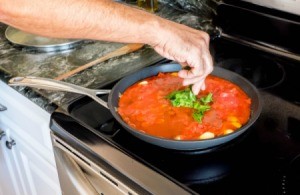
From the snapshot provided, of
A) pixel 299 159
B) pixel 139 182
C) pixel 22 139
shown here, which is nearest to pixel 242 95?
pixel 299 159

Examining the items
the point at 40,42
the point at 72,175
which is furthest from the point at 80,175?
the point at 40,42

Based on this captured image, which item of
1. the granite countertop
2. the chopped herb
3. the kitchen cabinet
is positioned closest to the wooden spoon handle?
the granite countertop

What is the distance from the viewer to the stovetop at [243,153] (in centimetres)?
79

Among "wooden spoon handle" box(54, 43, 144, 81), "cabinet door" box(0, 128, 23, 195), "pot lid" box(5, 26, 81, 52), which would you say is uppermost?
"pot lid" box(5, 26, 81, 52)

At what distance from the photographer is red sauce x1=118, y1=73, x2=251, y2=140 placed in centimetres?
91

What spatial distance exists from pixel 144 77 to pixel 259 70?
32 cm

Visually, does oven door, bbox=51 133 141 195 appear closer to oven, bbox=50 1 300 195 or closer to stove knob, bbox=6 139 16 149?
oven, bbox=50 1 300 195

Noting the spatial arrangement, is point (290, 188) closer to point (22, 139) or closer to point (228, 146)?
point (228, 146)

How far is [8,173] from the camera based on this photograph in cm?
151

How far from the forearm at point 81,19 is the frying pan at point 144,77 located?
0.14m

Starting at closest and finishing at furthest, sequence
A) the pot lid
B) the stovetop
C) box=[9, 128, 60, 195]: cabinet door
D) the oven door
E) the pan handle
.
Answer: the stovetop < the oven door < the pan handle < box=[9, 128, 60, 195]: cabinet door < the pot lid

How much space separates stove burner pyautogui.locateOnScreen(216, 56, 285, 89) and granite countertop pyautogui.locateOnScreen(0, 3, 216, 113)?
21cm

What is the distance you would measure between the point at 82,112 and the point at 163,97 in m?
0.19

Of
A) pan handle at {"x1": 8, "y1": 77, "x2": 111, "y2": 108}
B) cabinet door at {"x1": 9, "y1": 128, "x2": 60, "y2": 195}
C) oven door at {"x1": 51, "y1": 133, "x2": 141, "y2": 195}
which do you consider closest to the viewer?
oven door at {"x1": 51, "y1": 133, "x2": 141, "y2": 195}
